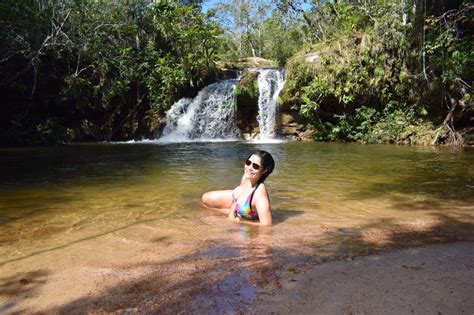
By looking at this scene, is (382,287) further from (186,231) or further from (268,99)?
(268,99)

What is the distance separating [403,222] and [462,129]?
13.3m

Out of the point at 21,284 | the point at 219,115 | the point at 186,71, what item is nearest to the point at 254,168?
the point at 21,284

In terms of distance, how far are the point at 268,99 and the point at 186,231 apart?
17.6 m

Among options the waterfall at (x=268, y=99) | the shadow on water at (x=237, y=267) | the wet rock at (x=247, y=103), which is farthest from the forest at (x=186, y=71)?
the shadow on water at (x=237, y=267)

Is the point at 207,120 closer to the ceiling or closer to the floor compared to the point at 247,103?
closer to the floor

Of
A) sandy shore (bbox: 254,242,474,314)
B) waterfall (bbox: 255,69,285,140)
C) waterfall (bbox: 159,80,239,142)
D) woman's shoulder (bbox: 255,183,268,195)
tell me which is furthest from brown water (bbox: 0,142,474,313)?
waterfall (bbox: 159,80,239,142)

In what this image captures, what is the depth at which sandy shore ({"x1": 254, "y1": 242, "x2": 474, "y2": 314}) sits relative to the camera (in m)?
2.51

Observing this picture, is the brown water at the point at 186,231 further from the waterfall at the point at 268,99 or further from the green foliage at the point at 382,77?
the waterfall at the point at 268,99

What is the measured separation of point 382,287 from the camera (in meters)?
2.81

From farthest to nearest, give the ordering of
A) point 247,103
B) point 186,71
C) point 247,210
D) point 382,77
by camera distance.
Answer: point 186,71 → point 247,103 → point 382,77 → point 247,210

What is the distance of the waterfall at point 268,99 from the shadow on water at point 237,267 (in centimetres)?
1658

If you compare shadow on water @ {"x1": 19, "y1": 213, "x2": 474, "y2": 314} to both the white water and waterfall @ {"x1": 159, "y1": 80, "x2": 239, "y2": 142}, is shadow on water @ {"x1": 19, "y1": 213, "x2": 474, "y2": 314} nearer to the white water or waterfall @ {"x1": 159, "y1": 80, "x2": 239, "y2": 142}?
the white water

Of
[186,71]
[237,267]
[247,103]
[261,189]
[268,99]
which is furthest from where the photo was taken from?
[186,71]

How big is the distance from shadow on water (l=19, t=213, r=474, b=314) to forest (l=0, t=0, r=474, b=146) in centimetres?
1184
